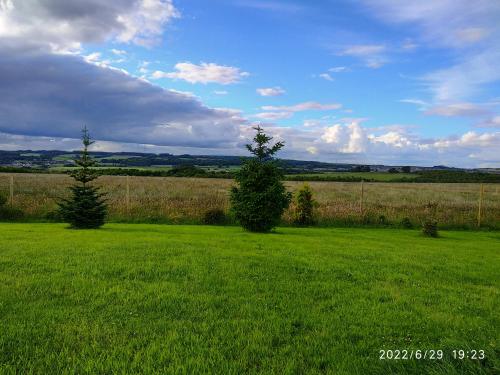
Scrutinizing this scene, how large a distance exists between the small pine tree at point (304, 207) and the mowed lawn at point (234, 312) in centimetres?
1367

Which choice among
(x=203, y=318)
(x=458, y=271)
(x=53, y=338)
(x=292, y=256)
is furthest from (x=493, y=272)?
(x=53, y=338)

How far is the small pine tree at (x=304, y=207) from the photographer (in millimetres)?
23844

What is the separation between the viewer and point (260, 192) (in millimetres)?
18984

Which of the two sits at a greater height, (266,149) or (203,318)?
(266,149)

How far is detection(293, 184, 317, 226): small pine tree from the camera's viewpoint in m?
23.8

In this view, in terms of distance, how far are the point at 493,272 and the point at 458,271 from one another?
3.52ft

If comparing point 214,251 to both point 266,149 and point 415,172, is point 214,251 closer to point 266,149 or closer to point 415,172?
point 266,149

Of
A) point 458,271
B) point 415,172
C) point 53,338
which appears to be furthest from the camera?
point 415,172

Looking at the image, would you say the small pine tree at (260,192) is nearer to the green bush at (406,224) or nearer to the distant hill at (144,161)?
the green bush at (406,224)

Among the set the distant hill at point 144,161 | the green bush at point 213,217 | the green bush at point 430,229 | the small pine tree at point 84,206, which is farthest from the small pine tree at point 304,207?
the distant hill at point 144,161

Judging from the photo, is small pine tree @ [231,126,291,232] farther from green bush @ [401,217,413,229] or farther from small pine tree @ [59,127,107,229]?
green bush @ [401,217,413,229]

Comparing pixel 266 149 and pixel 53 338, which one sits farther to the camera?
pixel 266 149

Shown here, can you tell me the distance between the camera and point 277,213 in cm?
1880

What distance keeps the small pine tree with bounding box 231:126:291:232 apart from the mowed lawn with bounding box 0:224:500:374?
8.32 m
